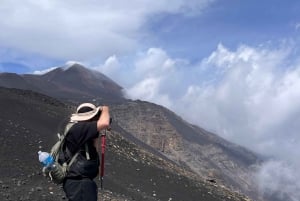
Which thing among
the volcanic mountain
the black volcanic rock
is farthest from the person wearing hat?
the black volcanic rock

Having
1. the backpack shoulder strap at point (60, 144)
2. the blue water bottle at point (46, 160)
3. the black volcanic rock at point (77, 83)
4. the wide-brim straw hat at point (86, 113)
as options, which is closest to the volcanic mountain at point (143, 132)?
the black volcanic rock at point (77, 83)

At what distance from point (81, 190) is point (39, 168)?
15.2 meters

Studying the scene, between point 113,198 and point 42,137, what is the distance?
7.09 metres

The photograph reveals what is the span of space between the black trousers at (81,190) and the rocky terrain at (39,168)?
1072cm

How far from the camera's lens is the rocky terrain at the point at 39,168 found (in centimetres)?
1862

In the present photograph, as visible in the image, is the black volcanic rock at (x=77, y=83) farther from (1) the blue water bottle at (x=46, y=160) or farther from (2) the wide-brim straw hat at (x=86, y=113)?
(1) the blue water bottle at (x=46, y=160)

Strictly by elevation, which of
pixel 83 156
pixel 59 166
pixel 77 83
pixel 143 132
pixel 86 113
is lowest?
pixel 59 166

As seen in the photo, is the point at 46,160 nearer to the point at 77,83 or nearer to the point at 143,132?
the point at 143,132

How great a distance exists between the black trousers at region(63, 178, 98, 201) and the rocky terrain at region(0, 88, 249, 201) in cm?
1072

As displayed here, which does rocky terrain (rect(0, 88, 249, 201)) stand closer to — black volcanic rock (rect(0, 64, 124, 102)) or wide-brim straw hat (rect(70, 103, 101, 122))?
wide-brim straw hat (rect(70, 103, 101, 122))

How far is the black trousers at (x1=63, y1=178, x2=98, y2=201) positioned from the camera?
623 centimetres

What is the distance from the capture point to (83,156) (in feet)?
20.7

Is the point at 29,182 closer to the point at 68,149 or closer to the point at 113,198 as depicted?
the point at 113,198

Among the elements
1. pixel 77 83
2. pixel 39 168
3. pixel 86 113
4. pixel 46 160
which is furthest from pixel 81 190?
pixel 77 83
